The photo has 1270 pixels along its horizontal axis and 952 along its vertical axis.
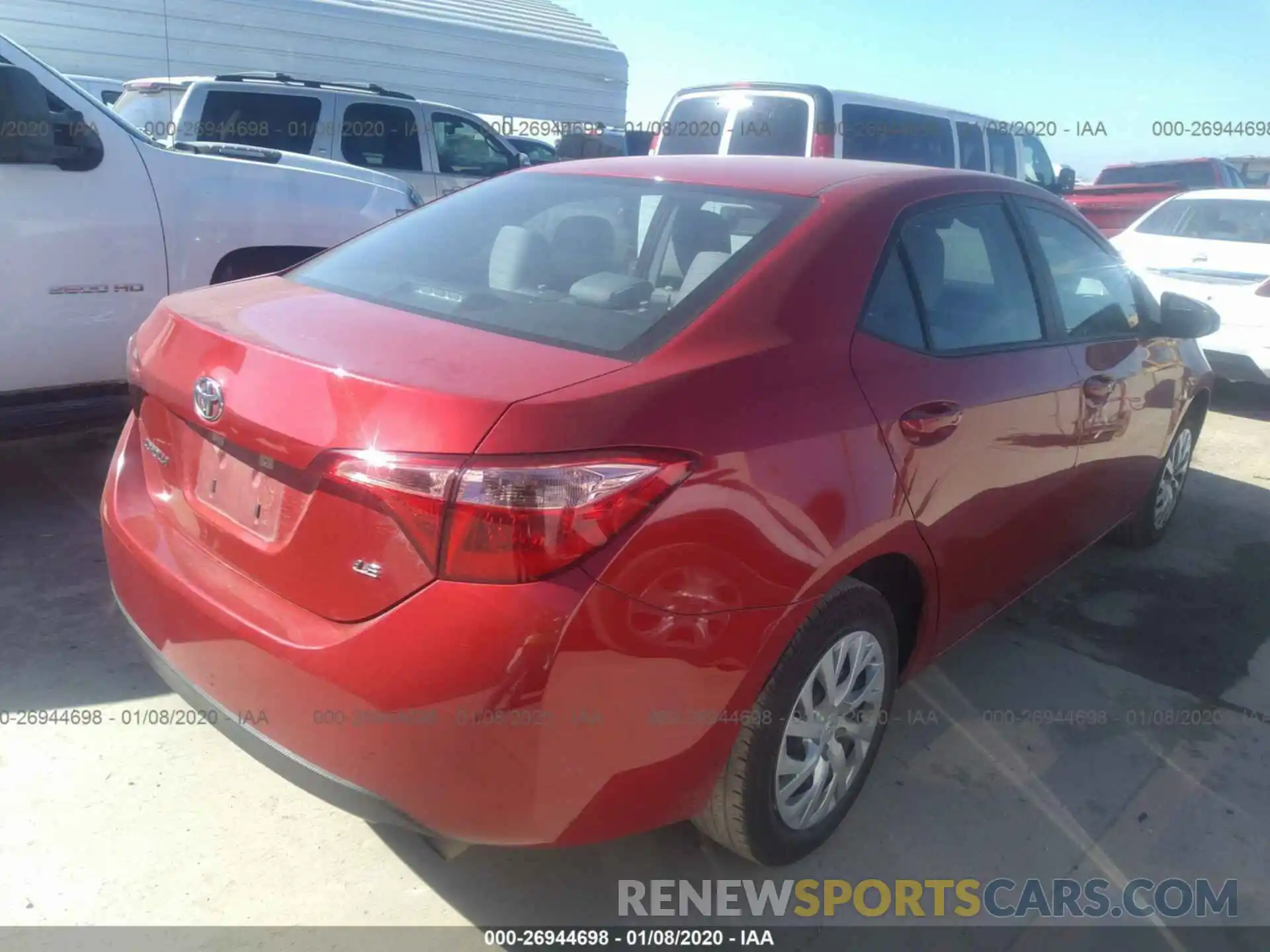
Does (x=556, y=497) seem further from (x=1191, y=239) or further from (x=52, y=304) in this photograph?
(x=1191, y=239)

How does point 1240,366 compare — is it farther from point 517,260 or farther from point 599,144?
point 599,144

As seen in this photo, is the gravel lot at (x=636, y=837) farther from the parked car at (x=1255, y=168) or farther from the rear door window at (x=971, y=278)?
the parked car at (x=1255, y=168)

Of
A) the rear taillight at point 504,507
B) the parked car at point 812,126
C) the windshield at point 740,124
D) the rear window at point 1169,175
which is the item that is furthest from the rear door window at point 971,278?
the rear window at point 1169,175

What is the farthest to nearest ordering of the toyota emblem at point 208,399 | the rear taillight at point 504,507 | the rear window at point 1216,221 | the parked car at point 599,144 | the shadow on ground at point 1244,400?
the parked car at point 599,144 < the rear window at point 1216,221 < the shadow on ground at point 1244,400 < the toyota emblem at point 208,399 < the rear taillight at point 504,507

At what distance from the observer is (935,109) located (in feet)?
31.7

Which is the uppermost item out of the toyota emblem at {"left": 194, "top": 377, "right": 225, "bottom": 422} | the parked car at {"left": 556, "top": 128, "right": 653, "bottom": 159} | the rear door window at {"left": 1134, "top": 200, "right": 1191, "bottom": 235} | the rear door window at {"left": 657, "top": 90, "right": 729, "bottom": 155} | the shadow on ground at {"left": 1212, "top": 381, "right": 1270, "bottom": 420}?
the toyota emblem at {"left": 194, "top": 377, "right": 225, "bottom": 422}

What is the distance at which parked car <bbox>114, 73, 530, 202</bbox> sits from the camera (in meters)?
8.59

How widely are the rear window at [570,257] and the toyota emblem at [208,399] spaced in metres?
0.44

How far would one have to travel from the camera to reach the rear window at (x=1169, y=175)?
13281 mm

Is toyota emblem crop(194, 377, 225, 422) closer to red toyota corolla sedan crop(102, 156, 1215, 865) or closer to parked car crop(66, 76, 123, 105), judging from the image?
red toyota corolla sedan crop(102, 156, 1215, 865)

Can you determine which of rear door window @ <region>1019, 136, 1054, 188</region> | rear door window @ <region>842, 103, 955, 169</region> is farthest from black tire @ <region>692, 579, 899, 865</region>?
rear door window @ <region>1019, 136, 1054, 188</region>

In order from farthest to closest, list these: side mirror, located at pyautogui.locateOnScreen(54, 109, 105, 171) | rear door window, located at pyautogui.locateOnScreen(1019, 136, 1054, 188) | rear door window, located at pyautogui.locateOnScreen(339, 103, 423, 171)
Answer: rear door window, located at pyautogui.locateOnScreen(1019, 136, 1054, 188), rear door window, located at pyautogui.locateOnScreen(339, 103, 423, 171), side mirror, located at pyautogui.locateOnScreen(54, 109, 105, 171)

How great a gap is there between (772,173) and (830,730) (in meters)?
1.46

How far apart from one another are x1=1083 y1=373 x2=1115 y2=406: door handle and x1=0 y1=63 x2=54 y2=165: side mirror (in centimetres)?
387
